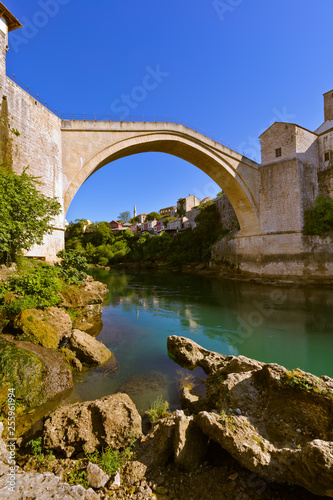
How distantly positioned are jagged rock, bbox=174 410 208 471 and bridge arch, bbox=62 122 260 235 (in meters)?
10.5

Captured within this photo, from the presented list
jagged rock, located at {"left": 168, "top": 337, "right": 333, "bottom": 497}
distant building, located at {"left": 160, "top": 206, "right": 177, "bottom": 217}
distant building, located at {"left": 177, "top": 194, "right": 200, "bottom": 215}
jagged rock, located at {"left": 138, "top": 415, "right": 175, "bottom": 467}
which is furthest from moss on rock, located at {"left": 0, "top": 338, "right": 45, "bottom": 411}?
distant building, located at {"left": 160, "top": 206, "right": 177, "bottom": 217}

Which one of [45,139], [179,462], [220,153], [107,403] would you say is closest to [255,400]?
[179,462]

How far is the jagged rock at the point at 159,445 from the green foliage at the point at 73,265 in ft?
24.0

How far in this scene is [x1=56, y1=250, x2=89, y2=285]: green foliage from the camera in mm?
9086

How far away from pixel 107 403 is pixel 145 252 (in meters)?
29.3

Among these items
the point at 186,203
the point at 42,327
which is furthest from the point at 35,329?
the point at 186,203

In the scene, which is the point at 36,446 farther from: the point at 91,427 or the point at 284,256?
the point at 284,256

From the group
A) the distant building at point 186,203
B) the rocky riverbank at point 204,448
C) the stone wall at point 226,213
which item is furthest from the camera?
the distant building at point 186,203

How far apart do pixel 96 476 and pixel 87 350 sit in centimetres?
274

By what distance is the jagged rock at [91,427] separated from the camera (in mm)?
2402

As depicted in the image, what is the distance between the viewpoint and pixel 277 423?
92.0 inches

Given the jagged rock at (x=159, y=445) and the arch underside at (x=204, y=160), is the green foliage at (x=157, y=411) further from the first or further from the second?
the arch underside at (x=204, y=160)

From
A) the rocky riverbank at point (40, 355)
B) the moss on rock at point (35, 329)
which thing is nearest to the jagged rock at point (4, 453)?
the rocky riverbank at point (40, 355)

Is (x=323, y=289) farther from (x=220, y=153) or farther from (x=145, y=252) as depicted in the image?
(x=145, y=252)
